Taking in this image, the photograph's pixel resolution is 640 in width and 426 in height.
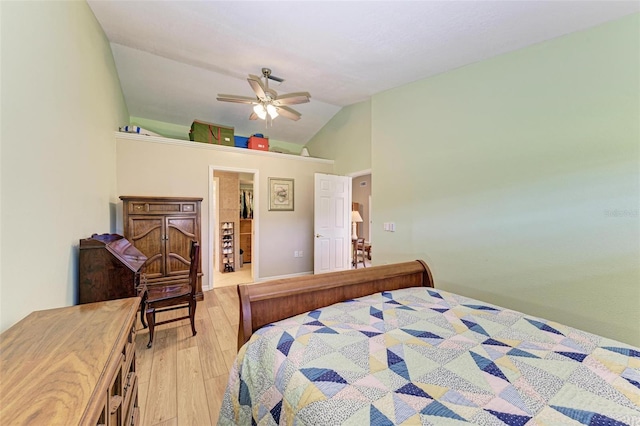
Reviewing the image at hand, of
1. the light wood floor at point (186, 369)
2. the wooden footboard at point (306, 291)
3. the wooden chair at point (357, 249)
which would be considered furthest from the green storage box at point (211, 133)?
the wooden footboard at point (306, 291)

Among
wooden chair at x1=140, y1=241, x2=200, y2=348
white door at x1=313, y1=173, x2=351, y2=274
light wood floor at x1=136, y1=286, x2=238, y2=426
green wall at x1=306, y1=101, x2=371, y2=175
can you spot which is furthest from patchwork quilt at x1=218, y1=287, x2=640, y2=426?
green wall at x1=306, y1=101, x2=371, y2=175

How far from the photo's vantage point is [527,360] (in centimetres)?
104

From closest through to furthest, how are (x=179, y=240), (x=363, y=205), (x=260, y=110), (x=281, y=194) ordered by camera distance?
(x=260, y=110), (x=179, y=240), (x=281, y=194), (x=363, y=205)

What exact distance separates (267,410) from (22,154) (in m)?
1.56

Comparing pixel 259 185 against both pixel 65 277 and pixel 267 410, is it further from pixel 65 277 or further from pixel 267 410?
pixel 267 410

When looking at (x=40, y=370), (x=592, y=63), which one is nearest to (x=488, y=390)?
(x=40, y=370)

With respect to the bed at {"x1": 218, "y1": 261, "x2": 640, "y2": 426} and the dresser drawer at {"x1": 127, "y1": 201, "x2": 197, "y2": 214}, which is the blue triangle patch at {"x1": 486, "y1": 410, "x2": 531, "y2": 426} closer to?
the bed at {"x1": 218, "y1": 261, "x2": 640, "y2": 426}

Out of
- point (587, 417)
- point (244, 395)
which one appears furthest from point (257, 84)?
point (587, 417)

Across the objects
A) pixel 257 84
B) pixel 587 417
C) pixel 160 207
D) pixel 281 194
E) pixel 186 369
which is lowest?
pixel 186 369

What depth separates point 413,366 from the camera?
100cm

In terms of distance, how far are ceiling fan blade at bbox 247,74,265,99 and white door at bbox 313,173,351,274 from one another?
1820mm

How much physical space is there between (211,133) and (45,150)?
9.64ft

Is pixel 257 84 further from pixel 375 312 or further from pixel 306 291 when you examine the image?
pixel 375 312

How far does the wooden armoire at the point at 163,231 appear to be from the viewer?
3.07 metres
